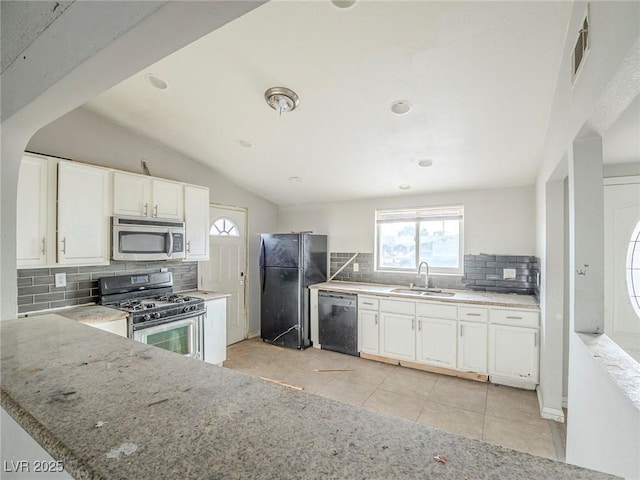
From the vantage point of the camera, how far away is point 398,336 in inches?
147

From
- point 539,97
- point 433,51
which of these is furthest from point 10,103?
point 539,97

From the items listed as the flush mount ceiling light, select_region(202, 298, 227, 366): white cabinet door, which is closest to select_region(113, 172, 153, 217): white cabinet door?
select_region(202, 298, 227, 366): white cabinet door

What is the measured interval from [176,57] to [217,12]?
5.88ft

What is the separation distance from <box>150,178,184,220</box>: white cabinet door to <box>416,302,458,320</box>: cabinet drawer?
2.99 m

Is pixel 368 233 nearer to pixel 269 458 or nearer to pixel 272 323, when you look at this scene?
pixel 272 323

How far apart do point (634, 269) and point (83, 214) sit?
4.81 m

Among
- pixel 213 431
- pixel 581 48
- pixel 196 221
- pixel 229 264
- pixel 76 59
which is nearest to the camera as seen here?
pixel 213 431

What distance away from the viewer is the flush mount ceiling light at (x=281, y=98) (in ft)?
7.76

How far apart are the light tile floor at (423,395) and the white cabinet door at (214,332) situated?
1.00ft

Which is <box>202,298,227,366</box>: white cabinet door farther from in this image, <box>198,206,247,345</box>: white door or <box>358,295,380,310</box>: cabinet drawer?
<box>358,295,380,310</box>: cabinet drawer

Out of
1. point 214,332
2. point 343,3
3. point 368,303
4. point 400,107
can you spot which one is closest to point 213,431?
point 343,3

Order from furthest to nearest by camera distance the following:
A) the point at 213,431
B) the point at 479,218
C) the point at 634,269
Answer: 1. the point at 479,218
2. the point at 634,269
3. the point at 213,431

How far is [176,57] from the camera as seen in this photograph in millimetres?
2168

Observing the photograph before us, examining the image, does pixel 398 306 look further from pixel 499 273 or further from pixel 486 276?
pixel 499 273
